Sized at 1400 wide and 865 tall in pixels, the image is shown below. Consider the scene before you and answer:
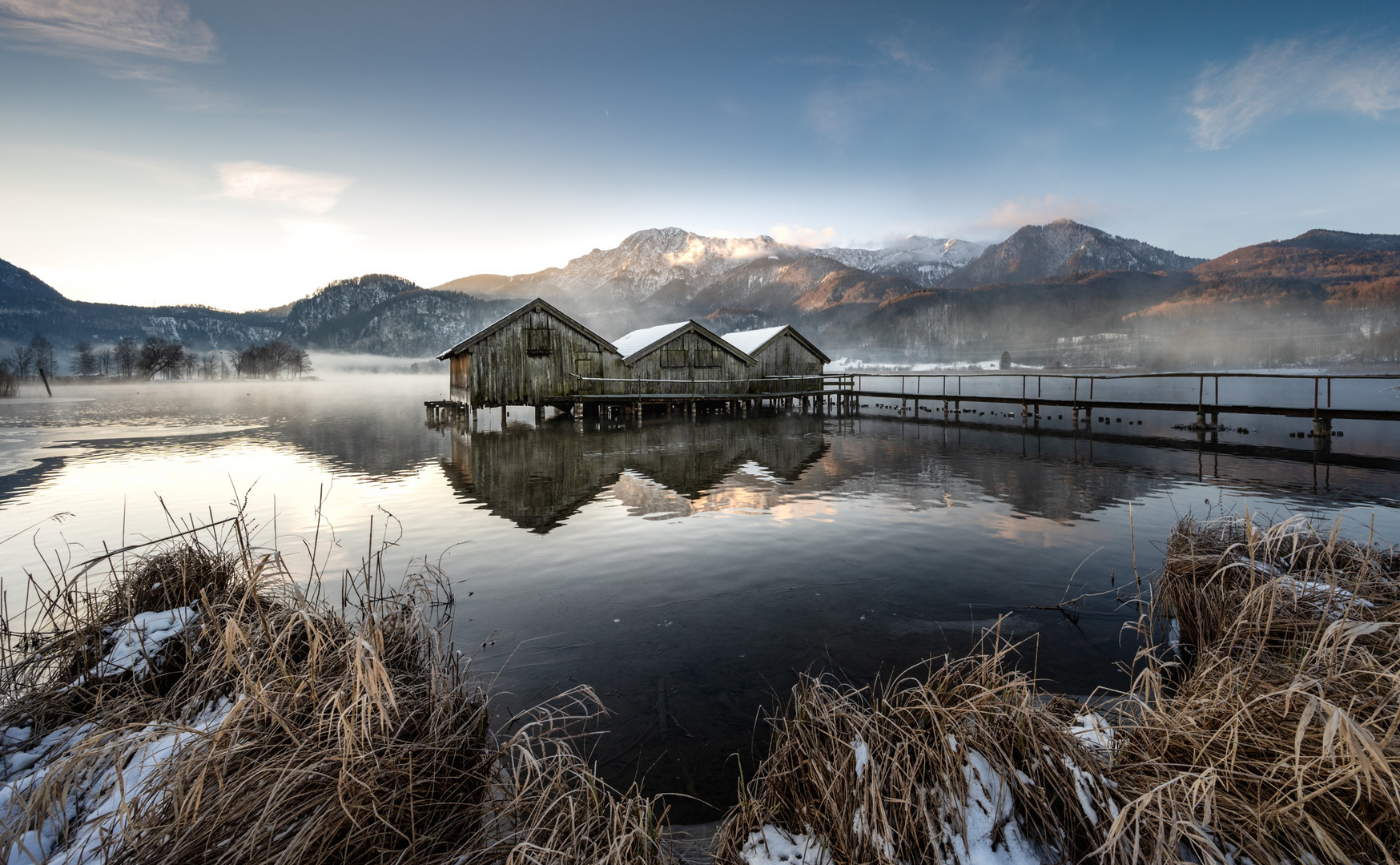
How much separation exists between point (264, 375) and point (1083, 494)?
185m

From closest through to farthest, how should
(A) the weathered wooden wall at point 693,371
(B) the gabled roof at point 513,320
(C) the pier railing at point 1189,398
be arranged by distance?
1. (C) the pier railing at point 1189,398
2. (B) the gabled roof at point 513,320
3. (A) the weathered wooden wall at point 693,371

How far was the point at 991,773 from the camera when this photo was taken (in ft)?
10.4

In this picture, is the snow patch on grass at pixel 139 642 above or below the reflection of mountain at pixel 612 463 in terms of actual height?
above

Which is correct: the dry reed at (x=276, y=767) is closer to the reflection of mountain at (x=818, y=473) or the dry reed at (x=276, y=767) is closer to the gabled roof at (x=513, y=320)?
the reflection of mountain at (x=818, y=473)

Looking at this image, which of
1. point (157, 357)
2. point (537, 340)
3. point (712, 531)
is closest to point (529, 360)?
point (537, 340)

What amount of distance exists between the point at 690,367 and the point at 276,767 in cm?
3883

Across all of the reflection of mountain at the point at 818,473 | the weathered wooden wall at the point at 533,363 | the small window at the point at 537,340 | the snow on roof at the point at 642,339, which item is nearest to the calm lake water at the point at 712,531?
the reflection of mountain at the point at 818,473

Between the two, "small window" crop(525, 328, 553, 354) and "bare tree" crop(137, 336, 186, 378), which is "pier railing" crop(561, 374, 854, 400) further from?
"bare tree" crop(137, 336, 186, 378)

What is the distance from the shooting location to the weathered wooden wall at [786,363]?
147ft

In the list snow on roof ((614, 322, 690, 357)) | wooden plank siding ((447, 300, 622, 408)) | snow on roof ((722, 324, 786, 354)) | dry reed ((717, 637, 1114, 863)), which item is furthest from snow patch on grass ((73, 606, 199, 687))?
snow on roof ((722, 324, 786, 354))

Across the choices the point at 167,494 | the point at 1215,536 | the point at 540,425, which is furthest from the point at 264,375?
the point at 1215,536

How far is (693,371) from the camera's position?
1633 inches

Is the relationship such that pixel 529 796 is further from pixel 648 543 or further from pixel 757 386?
pixel 757 386

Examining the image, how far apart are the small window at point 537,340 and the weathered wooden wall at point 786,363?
1588 centimetres
